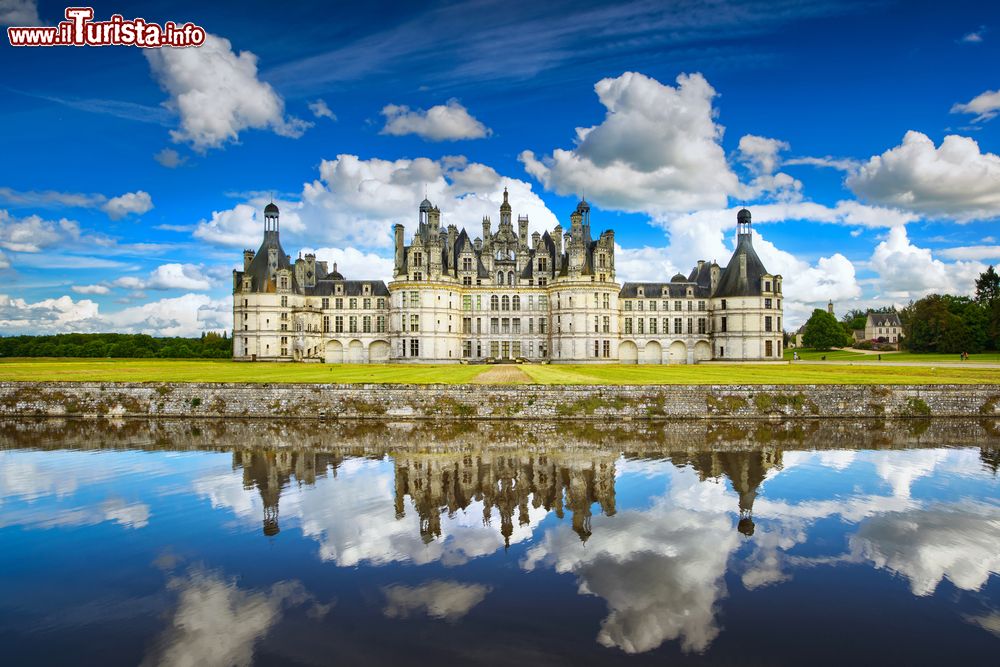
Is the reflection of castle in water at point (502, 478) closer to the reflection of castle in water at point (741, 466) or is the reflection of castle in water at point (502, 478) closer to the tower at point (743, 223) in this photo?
the reflection of castle in water at point (741, 466)

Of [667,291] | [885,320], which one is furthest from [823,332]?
[885,320]

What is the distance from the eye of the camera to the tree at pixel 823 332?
9251 cm

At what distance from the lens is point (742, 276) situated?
61594mm

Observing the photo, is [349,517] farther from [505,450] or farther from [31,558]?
[505,450]

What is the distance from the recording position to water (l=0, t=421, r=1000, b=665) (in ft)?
29.9

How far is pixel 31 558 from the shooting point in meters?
12.3

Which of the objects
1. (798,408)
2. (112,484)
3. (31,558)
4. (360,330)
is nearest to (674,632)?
(31,558)

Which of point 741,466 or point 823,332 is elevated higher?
point 823,332

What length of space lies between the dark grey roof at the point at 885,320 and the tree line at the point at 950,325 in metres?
31.7

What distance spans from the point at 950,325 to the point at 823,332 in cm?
1923

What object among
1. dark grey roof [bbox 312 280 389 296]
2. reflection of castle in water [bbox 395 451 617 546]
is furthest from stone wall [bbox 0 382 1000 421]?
dark grey roof [bbox 312 280 389 296]

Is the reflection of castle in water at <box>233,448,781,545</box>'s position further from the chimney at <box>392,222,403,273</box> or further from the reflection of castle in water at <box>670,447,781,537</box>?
the chimney at <box>392,222,403,273</box>

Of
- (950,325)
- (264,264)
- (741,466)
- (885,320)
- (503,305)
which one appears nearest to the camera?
(741,466)

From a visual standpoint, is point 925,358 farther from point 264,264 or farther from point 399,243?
point 264,264
